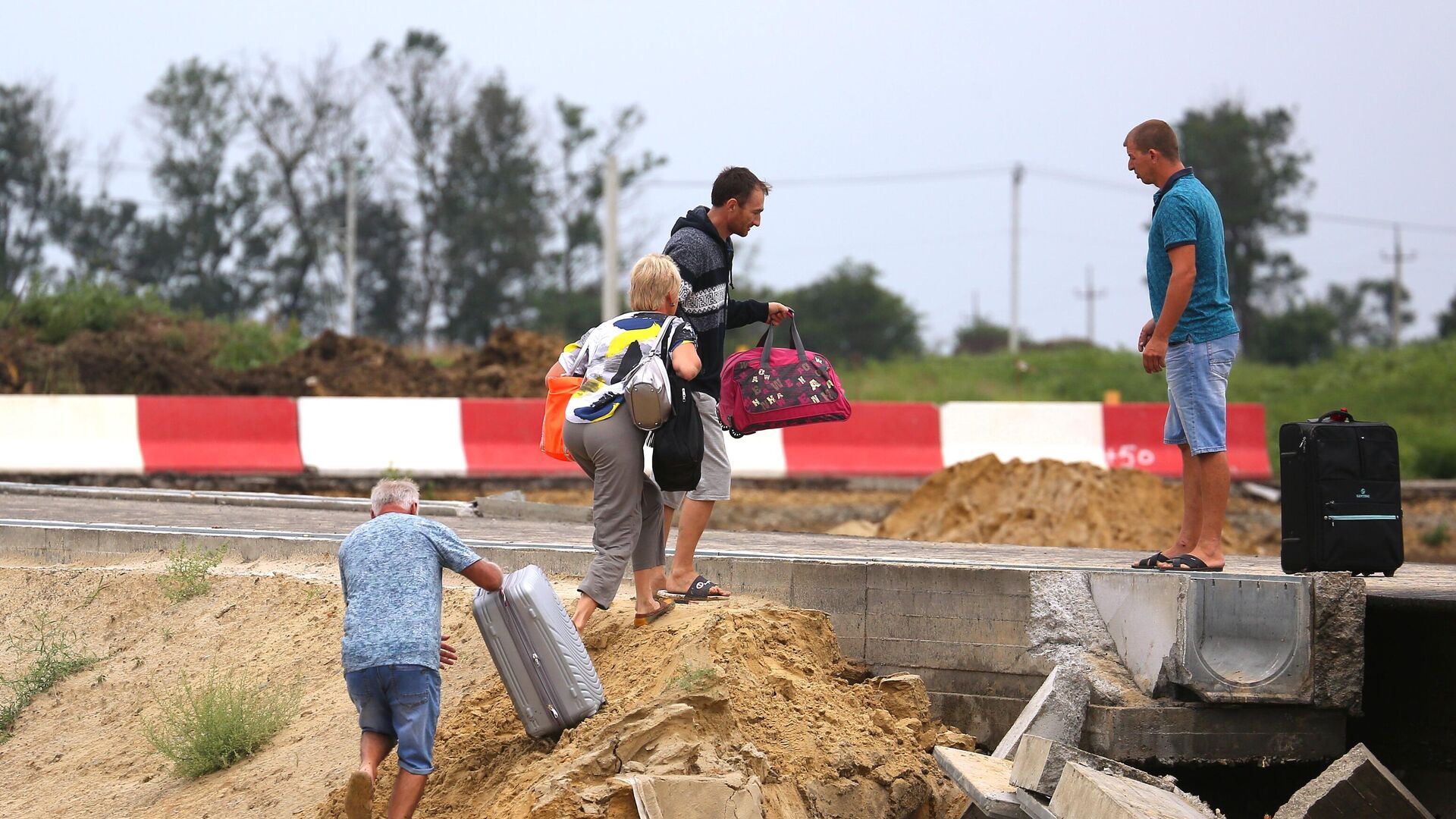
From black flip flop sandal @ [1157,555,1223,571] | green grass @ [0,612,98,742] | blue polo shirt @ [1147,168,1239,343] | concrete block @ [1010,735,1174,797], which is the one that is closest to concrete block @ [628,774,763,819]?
concrete block @ [1010,735,1174,797]

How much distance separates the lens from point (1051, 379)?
31406 mm

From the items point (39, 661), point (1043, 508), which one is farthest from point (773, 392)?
point (1043, 508)

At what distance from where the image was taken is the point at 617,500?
19.4 ft

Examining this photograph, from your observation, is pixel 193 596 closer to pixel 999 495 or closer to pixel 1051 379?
pixel 999 495

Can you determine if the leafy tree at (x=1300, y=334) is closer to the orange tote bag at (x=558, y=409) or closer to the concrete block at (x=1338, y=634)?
the concrete block at (x=1338, y=634)

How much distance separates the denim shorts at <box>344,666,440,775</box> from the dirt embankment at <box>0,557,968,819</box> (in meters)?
0.34

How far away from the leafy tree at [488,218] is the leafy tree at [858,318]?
1214 centimetres

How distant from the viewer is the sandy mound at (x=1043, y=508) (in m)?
13.2

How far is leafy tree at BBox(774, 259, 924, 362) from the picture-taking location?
189 ft

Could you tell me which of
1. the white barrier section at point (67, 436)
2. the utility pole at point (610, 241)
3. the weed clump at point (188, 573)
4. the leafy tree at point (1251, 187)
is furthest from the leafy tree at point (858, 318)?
the weed clump at point (188, 573)

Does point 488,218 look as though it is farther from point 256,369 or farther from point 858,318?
point 256,369

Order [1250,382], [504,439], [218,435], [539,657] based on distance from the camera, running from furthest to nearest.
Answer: [1250,382], [504,439], [218,435], [539,657]

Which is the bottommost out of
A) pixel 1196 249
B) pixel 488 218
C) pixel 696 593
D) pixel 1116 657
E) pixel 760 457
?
pixel 1116 657

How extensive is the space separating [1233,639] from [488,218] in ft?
144
